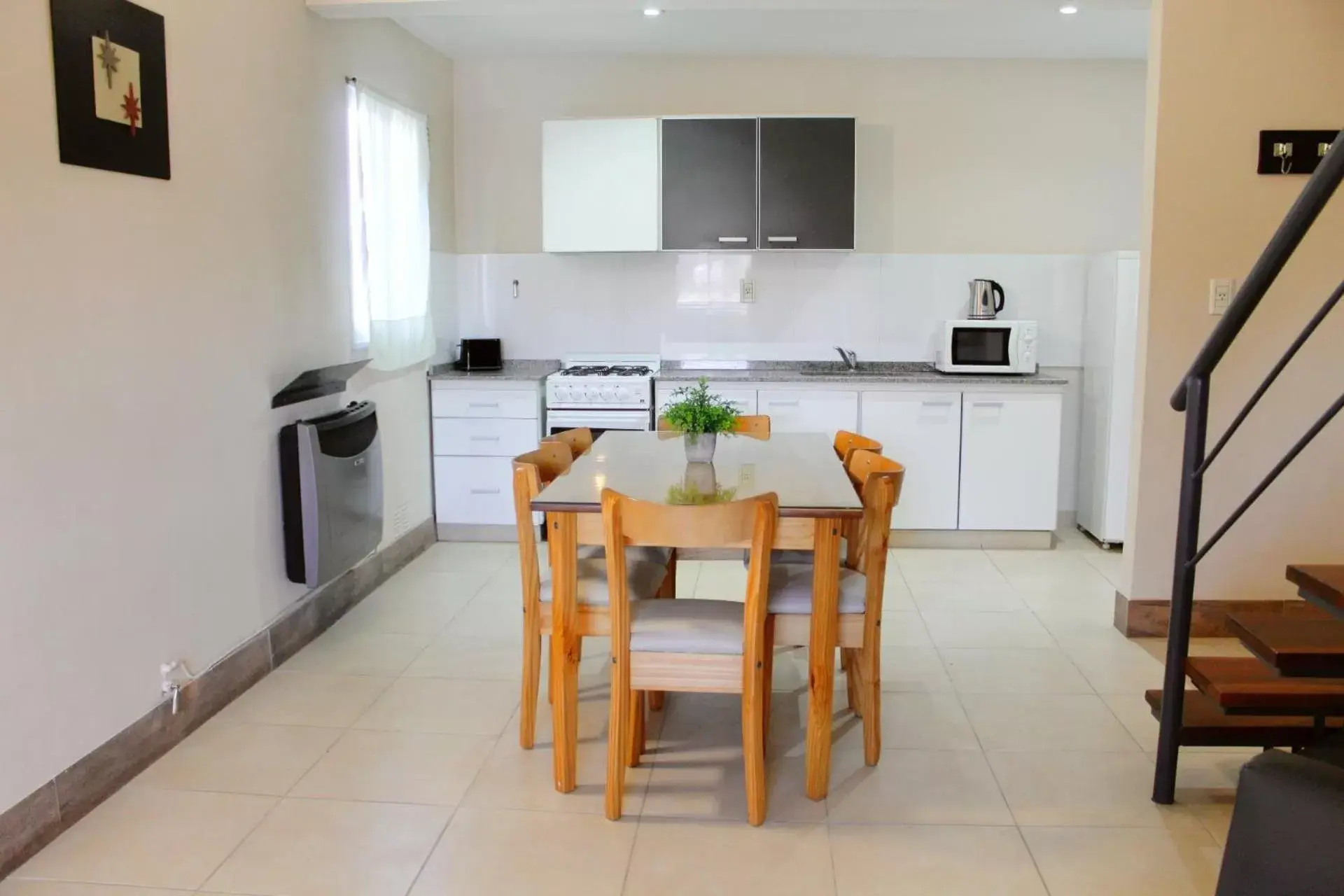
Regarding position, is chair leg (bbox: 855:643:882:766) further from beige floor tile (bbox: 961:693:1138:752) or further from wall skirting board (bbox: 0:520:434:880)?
wall skirting board (bbox: 0:520:434:880)

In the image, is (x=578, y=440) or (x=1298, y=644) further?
(x=578, y=440)

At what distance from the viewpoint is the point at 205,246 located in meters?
3.07

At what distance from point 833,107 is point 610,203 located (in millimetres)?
1331

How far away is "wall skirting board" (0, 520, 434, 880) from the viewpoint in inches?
92.8

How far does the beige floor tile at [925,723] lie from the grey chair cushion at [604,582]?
2.69ft

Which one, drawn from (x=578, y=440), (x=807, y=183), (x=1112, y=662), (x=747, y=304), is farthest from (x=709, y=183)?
(x=1112, y=662)

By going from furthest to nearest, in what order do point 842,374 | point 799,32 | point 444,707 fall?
1. point 842,374
2. point 799,32
3. point 444,707

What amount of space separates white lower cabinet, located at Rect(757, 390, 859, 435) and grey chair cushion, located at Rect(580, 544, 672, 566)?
2.00 meters

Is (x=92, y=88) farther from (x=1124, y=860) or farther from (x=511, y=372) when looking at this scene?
(x=1124, y=860)

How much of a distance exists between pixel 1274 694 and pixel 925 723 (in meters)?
0.98

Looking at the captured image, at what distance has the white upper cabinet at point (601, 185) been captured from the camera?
5105mm

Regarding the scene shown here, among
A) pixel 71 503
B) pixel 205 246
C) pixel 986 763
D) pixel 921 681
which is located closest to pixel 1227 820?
pixel 986 763

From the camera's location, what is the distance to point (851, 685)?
3.21 meters

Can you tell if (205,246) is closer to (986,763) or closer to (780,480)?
(780,480)
